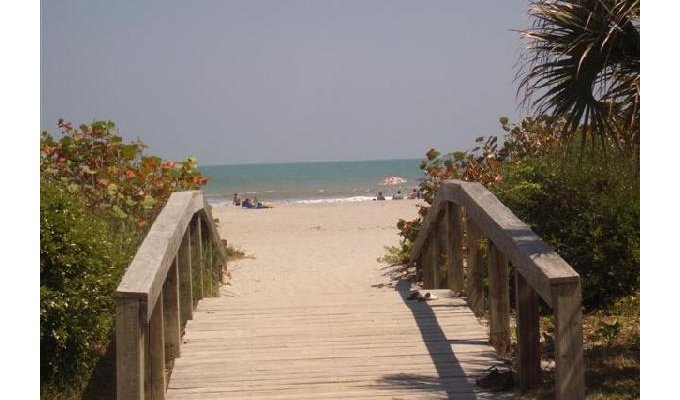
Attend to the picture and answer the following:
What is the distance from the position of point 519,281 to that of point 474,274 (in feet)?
5.98

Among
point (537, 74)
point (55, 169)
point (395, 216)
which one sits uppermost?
point (537, 74)

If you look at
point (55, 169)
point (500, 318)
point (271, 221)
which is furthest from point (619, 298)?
point (271, 221)

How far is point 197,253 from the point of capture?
7738 mm

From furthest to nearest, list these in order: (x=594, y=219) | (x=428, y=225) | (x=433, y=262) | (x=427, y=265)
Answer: (x=427, y=265) < (x=433, y=262) < (x=428, y=225) < (x=594, y=219)

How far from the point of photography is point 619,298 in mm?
7074

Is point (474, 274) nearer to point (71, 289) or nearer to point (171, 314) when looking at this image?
point (171, 314)

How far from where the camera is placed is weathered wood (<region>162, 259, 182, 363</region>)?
18.4 feet

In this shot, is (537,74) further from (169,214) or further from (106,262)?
(106,262)

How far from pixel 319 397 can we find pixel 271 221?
18.3m


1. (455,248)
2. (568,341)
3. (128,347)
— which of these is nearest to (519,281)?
(568,341)

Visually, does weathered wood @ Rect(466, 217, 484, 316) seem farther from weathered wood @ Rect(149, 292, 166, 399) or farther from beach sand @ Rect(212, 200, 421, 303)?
weathered wood @ Rect(149, 292, 166, 399)

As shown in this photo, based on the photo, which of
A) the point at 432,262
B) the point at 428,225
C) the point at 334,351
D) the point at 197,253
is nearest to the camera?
the point at 334,351

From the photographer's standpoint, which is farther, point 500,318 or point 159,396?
point 500,318

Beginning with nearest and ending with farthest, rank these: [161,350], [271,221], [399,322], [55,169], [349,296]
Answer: [161,350] → [399,322] → [349,296] → [55,169] → [271,221]
